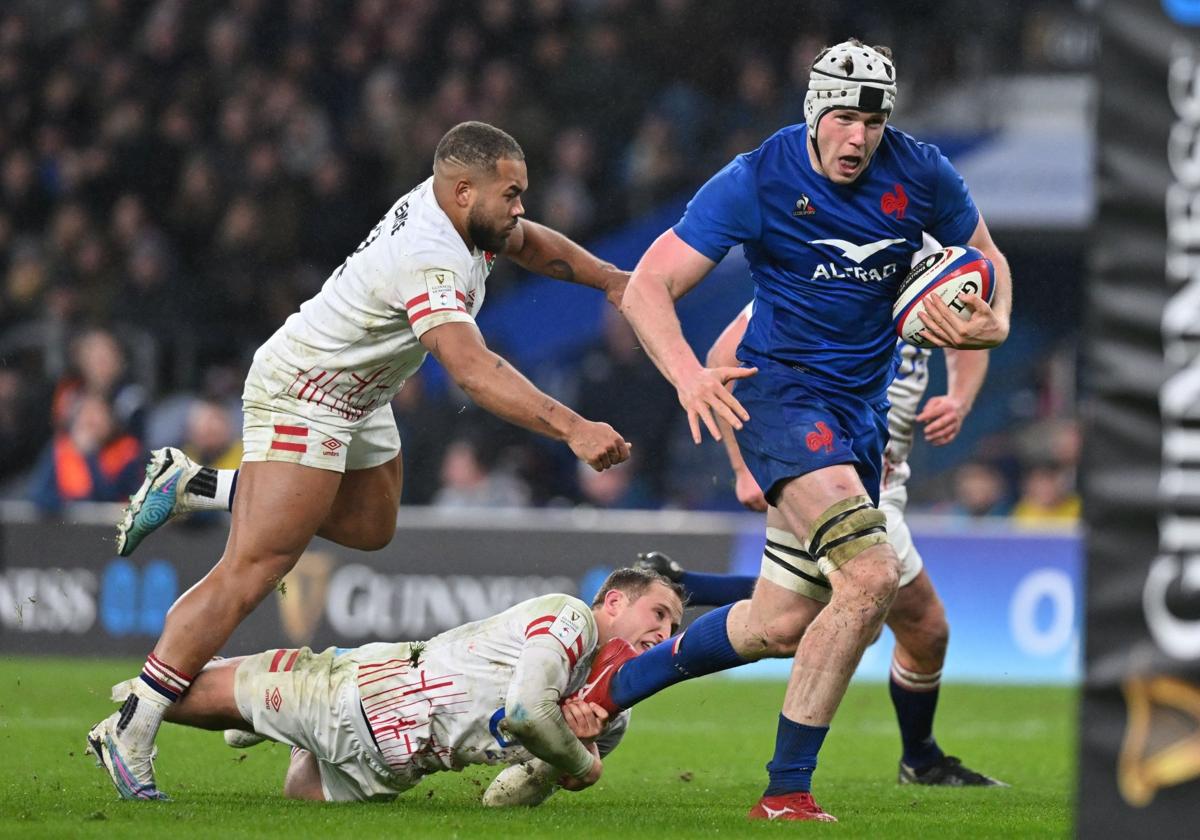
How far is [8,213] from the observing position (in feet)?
58.1

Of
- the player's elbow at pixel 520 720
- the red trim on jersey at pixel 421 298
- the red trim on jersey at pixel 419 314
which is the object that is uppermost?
the red trim on jersey at pixel 421 298

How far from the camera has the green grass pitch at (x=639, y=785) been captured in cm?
544

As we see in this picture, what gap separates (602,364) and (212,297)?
4.14 meters

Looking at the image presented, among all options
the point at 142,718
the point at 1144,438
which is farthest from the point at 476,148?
the point at 1144,438

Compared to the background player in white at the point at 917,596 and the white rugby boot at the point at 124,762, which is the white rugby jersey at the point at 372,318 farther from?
the background player in white at the point at 917,596

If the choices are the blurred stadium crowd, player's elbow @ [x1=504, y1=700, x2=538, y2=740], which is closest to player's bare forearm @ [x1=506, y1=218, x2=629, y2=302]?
player's elbow @ [x1=504, y1=700, x2=538, y2=740]

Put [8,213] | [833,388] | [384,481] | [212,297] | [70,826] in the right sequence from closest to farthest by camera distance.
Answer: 1. [70,826]
2. [833,388]
3. [384,481]
4. [212,297]
5. [8,213]

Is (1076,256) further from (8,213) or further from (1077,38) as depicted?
(8,213)

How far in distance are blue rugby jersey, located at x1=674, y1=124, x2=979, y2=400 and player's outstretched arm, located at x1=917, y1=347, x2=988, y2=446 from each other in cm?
131

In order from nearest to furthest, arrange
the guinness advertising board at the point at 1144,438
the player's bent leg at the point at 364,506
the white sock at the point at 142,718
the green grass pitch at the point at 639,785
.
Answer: the guinness advertising board at the point at 1144,438 < the green grass pitch at the point at 639,785 < the white sock at the point at 142,718 < the player's bent leg at the point at 364,506

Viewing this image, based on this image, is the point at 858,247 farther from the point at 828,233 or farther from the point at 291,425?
the point at 291,425

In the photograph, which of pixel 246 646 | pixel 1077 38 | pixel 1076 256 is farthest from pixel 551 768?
pixel 1077 38

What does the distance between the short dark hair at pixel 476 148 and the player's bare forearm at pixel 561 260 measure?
745 millimetres

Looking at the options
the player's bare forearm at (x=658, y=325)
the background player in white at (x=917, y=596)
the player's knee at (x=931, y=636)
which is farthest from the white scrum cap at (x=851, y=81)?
the player's knee at (x=931, y=636)
